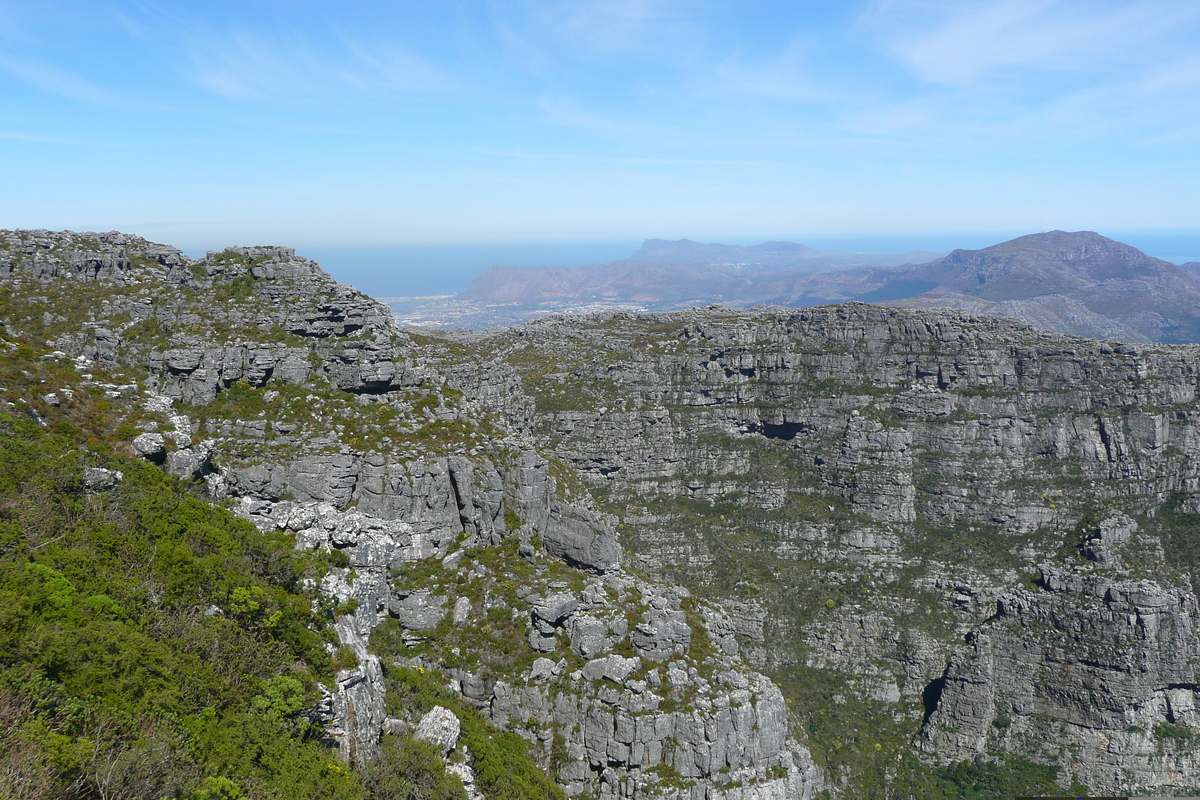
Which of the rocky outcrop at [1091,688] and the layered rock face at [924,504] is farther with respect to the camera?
the layered rock face at [924,504]

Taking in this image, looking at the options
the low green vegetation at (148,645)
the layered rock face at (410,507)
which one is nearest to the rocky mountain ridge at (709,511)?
the layered rock face at (410,507)

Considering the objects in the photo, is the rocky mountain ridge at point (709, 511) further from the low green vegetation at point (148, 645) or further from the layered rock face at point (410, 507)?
the low green vegetation at point (148, 645)

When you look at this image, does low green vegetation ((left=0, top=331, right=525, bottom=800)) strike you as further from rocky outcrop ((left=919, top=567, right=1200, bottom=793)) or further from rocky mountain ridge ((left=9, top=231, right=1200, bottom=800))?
rocky outcrop ((left=919, top=567, right=1200, bottom=793))

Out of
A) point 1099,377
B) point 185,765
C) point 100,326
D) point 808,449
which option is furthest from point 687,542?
point 185,765

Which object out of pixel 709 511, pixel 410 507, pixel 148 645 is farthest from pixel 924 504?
pixel 148 645

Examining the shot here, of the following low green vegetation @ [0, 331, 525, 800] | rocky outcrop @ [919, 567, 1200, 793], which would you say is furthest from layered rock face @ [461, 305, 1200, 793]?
low green vegetation @ [0, 331, 525, 800]

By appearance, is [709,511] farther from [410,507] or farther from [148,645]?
[148,645]
